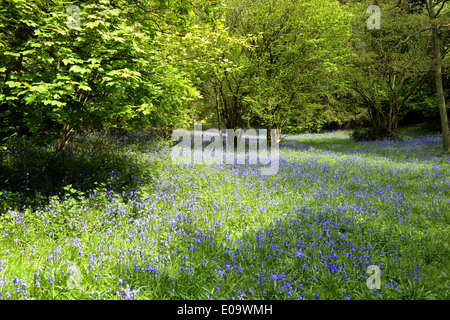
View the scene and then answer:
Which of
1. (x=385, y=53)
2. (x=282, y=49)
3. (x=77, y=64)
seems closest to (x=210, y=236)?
(x=77, y=64)

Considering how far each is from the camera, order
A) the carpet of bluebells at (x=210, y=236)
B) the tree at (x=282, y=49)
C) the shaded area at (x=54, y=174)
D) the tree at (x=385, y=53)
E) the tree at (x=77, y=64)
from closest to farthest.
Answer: the carpet of bluebells at (x=210, y=236) → the tree at (x=77, y=64) → the shaded area at (x=54, y=174) → the tree at (x=282, y=49) → the tree at (x=385, y=53)

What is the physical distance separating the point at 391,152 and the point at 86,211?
18.2 m

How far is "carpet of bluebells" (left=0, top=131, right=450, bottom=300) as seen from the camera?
10.6ft

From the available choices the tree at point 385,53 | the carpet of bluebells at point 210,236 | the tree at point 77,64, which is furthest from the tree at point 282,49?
the tree at point 77,64

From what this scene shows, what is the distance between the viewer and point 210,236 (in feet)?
14.6

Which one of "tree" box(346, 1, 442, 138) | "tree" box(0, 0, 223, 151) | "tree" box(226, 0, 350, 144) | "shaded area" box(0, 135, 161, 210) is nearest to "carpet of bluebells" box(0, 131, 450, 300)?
"shaded area" box(0, 135, 161, 210)

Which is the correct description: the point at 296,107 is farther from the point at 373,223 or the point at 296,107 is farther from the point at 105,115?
the point at 105,115

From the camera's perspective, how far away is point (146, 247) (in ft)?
12.9

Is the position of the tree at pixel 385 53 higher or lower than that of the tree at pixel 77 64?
higher

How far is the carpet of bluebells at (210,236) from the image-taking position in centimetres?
323

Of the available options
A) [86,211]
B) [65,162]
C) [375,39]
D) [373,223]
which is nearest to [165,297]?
[86,211]

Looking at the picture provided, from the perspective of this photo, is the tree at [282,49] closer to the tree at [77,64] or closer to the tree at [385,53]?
the tree at [385,53]

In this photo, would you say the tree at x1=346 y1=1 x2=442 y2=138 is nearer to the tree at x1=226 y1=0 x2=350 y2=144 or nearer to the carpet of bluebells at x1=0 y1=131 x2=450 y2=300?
the tree at x1=226 y1=0 x2=350 y2=144

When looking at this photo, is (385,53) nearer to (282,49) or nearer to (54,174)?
(282,49)
